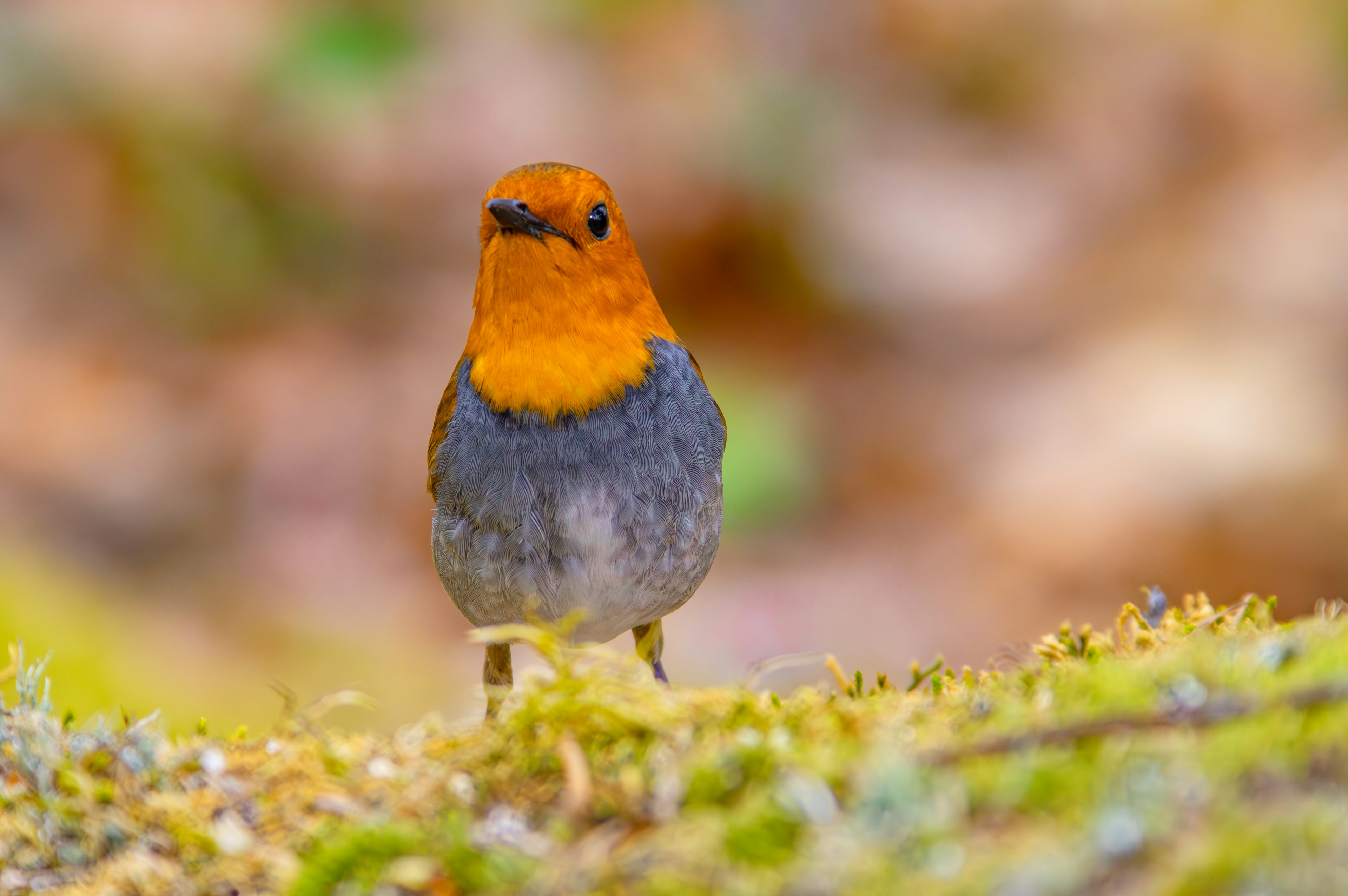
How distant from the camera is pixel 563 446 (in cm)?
280

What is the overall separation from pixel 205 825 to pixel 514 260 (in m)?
1.60

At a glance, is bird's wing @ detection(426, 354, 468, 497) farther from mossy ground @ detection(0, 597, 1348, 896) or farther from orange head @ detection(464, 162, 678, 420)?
Answer: mossy ground @ detection(0, 597, 1348, 896)

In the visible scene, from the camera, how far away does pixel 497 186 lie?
2.84m

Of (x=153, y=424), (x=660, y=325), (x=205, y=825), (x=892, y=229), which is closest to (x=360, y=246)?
(x=153, y=424)

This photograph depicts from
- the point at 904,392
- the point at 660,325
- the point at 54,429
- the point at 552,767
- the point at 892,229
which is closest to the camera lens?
the point at 552,767

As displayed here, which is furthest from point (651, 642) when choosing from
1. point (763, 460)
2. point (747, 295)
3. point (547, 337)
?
point (747, 295)

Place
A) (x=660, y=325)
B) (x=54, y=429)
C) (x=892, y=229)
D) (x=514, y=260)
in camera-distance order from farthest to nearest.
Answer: (x=892, y=229) < (x=54, y=429) < (x=660, y=325) < (x=514, y=260)

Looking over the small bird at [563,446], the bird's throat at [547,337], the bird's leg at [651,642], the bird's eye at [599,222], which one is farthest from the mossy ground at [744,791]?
the bird's leg at [651,642]


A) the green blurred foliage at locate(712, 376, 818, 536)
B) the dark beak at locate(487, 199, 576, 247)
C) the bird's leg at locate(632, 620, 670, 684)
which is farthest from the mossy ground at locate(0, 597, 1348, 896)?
the green blurred foliage at locate(712, 376, 818, 536)

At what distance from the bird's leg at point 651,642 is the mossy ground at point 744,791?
1902 mm

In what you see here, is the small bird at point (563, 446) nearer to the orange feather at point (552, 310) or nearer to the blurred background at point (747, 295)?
the orange feather at point (552, 310)

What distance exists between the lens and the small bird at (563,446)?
9.07 ft

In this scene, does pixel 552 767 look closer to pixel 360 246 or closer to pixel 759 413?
pixel 759 413

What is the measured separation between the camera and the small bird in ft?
9.07
